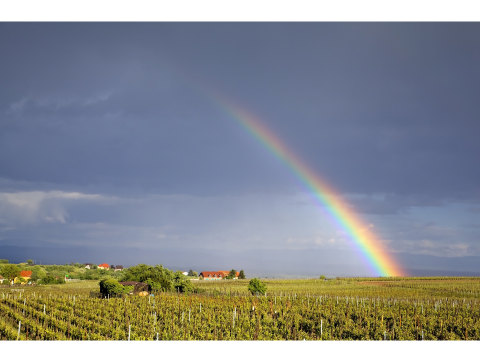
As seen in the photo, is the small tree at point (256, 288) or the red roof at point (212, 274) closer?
the small tree at point (256, 288)

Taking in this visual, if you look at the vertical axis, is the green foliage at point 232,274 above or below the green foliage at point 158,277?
below

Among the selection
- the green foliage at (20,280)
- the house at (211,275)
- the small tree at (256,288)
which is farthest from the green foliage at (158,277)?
the house at (211,275)

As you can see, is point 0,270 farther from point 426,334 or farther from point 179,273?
point 426,334

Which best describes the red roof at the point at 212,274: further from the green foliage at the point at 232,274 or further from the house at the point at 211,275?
the green foliage at the point at 232,274

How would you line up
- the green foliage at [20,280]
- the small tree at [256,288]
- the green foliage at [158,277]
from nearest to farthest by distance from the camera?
the small tree at [256,288]
the green foliage at [158,277]
the green foliage at [20,280]

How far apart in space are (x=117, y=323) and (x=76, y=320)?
1981 millimetres

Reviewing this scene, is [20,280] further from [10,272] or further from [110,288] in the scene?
[110,288]

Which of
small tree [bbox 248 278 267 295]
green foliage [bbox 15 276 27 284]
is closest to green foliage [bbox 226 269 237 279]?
green foliage [bbox 15 276 27 284]

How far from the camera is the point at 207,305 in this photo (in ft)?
83.0

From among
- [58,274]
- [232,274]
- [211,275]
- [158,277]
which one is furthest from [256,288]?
[211,275]

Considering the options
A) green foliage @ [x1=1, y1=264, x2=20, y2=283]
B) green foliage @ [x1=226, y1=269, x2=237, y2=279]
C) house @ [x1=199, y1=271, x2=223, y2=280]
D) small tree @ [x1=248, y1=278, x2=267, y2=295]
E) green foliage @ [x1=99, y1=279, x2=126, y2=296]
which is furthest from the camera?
house @ [x1=199, y1=271, x2=223, y2=280]

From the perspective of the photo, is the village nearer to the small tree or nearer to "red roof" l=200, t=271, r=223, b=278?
"red roof" l=200, t=271, r=223, b=278
